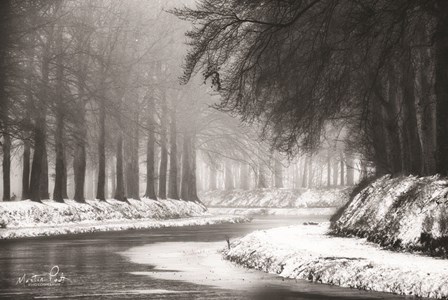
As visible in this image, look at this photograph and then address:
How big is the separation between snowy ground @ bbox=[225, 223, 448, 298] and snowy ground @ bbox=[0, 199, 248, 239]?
11.9 meters

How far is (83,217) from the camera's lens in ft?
119

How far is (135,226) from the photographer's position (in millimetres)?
35531

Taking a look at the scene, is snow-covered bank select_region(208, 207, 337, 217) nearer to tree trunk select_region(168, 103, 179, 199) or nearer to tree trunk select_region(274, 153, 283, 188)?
tree trunk select_region(274, 153, 283, 188)

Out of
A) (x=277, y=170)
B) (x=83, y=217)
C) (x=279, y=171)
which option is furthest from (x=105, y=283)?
(x=279, y=171)

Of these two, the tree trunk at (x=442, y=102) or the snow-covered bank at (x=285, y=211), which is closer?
the tree trunk at (x=442, y=102)

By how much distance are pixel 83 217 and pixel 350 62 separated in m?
19.4

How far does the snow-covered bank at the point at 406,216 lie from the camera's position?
15.1m

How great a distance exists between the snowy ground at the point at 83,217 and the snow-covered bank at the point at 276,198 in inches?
885

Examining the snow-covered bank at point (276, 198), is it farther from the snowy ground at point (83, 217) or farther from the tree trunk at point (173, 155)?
the snowy ground at point (83, 217)

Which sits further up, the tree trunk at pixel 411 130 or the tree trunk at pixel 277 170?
the tree trunk at pixel 277 170

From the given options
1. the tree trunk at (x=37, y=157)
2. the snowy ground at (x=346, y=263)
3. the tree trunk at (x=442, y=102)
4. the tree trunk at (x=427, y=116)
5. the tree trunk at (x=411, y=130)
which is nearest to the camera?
the snowy ground at (x=346, y=263)

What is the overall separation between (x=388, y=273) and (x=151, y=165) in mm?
37376

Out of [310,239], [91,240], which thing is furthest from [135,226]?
[310,239]
